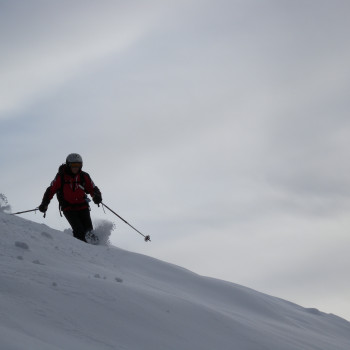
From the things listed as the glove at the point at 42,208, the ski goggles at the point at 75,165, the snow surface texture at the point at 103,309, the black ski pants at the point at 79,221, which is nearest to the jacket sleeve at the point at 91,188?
the black ski pants at the point at 79,221

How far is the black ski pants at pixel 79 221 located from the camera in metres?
9.89

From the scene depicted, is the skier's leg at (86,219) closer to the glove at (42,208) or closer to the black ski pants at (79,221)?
the black ski pants at (79,221)

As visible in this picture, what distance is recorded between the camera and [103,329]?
4.04m

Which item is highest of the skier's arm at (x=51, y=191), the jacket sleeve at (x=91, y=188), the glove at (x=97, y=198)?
the jacket sleeve at (x=91, y=188)

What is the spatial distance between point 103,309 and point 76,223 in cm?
571

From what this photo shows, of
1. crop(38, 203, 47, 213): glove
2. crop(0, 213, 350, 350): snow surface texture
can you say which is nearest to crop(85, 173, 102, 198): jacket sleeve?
crop(38, 203, 47, 213): glove

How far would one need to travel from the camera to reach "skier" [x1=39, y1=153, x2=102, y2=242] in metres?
9.86

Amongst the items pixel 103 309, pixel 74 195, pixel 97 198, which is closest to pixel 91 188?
pixel 97 198

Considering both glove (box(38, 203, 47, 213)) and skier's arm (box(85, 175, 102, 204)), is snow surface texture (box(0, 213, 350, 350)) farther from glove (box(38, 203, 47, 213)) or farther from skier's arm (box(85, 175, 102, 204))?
skier's arm (box(85, 175, 102, 204))

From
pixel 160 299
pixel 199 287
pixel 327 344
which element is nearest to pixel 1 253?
pixel 160 299

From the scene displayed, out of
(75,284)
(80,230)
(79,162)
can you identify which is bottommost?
(75,284)

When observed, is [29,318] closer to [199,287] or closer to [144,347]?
[144,347]

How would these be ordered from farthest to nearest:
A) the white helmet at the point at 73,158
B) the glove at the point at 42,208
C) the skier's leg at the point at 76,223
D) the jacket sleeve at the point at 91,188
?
the jacket sleeve at the point at 91,188
the glove at the point at 42,208
the skier's leg at the point at 76,223
the white helmet at the point at 73,158

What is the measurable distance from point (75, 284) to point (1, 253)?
44.9 inches
